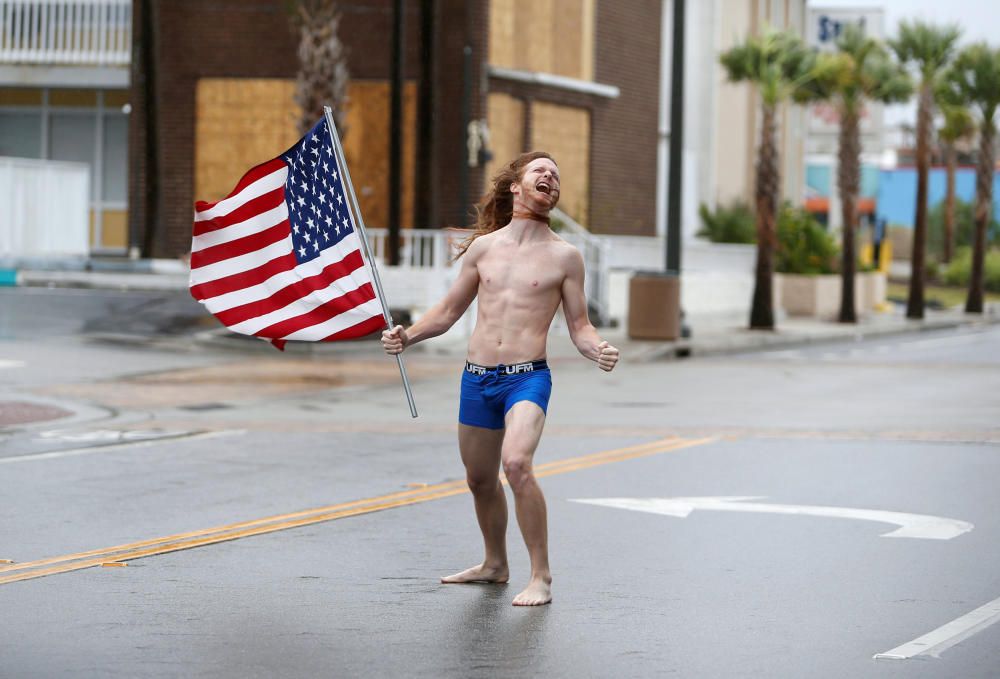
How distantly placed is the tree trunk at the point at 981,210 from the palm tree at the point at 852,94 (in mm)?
9968

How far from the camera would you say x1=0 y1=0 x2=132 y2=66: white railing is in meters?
36.5

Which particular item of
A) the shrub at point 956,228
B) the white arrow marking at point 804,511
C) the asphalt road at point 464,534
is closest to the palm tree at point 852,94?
the asphalt road at point 464,534

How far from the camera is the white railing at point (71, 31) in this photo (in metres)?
36.5

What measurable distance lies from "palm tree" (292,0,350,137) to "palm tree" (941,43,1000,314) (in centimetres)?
2319

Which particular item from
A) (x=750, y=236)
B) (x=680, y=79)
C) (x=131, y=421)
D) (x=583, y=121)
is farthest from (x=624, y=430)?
(x=750, y=236)

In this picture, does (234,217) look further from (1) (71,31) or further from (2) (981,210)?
(2) (981,210)

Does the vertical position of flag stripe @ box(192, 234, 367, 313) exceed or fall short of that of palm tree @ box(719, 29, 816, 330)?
it falls short

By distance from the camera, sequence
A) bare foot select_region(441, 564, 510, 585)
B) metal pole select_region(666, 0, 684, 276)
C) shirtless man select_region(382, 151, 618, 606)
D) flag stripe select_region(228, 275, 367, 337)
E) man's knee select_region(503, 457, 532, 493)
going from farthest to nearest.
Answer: metal pole select_region(666, 0, 684, 276) < flag stripe select_region(228, 275, 367, 337) < bare foot select_region(441, 564, 510, 585) < shirtless man select_region(382, 151, 618, 606) < man's knee select_region(503, 457, 532, 493)

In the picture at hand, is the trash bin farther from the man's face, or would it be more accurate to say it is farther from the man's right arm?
the man's face

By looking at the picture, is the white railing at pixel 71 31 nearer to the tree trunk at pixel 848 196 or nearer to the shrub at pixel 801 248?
the tree trunk at pixel 848 196

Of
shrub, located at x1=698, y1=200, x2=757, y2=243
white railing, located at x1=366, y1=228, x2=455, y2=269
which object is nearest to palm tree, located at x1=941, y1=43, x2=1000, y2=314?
shrub, located at x1=698, y1=200, x2=757, y2=243

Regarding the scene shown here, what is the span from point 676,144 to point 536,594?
19.8m

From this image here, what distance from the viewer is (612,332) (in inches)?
1161

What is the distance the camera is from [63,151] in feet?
127
